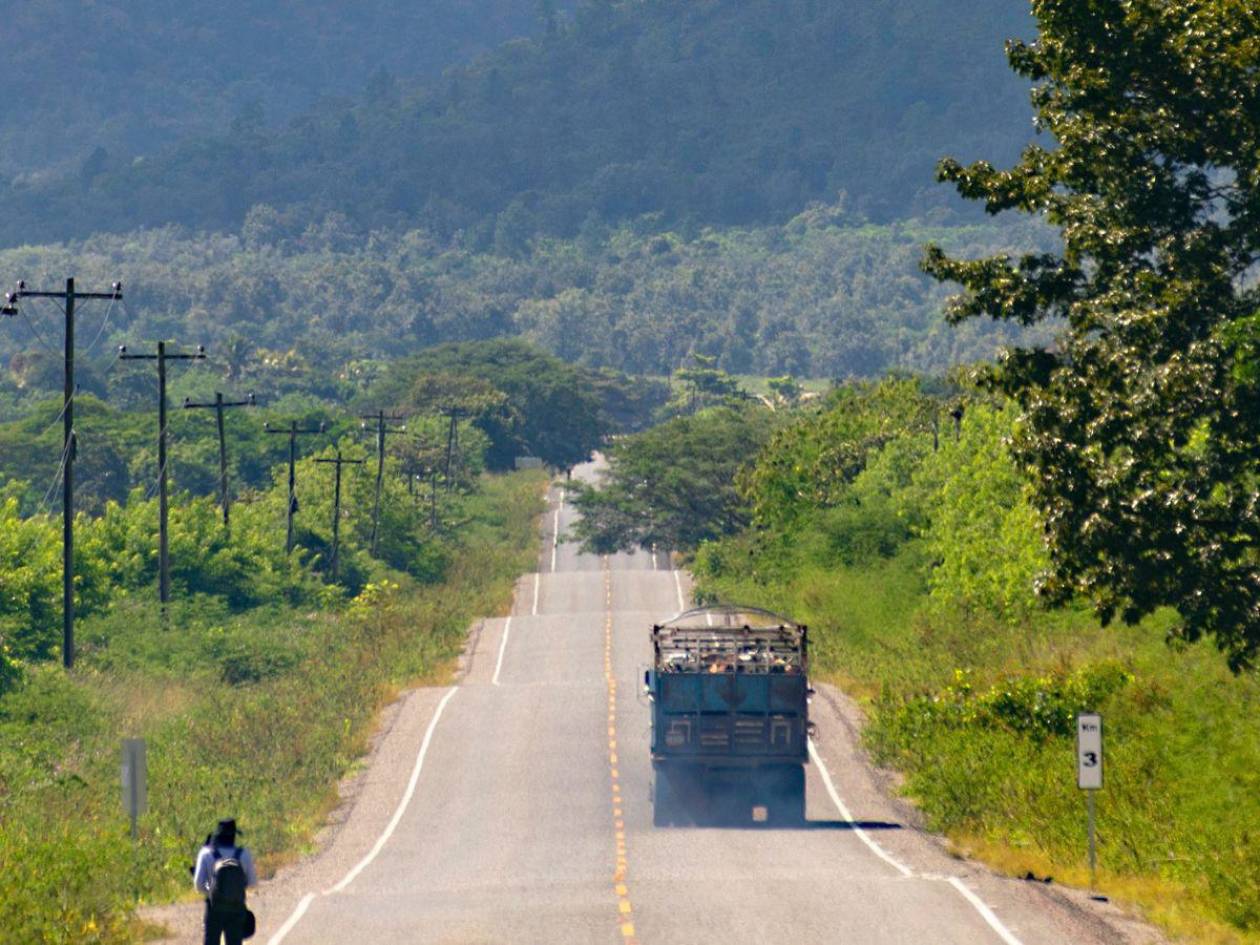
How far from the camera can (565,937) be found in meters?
25.8

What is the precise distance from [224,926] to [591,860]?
12.4m

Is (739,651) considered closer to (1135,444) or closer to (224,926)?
(1135,444)

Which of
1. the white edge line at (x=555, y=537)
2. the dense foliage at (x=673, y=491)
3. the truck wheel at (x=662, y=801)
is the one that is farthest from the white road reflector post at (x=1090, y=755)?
the white edge line at (x=555, y=537)

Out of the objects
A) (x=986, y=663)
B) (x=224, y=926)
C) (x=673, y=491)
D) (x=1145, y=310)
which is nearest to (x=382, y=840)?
(x=1145, y=310)

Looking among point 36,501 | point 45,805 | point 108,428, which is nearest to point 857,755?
point 45,805

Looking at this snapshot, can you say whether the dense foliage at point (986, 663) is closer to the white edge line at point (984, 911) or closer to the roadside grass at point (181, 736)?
the white edge line at point (984, 911)

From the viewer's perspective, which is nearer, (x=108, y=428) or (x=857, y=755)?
(x=857, y=755)

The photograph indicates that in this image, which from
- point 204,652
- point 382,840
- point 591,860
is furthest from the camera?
point 204,652

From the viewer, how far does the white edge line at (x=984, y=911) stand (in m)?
25.4

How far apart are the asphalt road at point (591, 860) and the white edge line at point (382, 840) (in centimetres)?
7

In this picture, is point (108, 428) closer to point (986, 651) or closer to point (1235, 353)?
point (986, 651)

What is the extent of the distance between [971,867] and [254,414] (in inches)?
5484

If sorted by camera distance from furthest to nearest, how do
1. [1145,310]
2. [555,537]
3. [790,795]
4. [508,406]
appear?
1. [508,406]
2. [555,537]
3. [790,795]
4. [1145,310]

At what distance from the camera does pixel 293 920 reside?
27.7 meters
